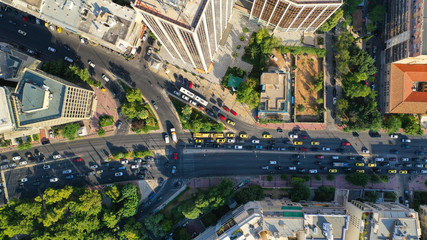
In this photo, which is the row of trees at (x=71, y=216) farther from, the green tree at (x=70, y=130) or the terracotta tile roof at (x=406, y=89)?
the terracotta tile roof at (x=406, y=89)

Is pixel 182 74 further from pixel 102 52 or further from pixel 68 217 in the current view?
pixel 68 217

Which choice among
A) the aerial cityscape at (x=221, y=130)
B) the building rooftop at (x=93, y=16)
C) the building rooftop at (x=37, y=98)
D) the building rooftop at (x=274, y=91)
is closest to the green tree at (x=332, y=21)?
the aerial cityscape at (x=221, y=130)

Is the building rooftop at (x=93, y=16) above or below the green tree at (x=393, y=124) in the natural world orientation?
above

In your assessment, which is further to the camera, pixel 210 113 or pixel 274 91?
pixel 210 113

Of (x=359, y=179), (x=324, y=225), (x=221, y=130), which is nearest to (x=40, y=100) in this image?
(x=221, y=130)

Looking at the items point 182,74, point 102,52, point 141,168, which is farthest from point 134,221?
point 102,52

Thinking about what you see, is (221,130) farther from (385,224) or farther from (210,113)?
(385,224)
